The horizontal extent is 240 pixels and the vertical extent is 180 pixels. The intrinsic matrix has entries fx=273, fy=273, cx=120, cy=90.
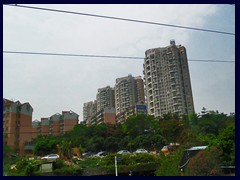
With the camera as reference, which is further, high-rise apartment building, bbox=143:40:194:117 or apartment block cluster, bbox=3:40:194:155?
high-rise apartment building, bbox=143:40:194:117

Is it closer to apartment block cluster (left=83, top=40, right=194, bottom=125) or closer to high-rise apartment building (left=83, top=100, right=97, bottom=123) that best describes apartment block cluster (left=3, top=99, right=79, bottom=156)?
high-rise apartment building (left=83, top=100, right=97, bottom=123)

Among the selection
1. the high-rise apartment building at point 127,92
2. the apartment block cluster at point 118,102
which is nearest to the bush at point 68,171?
the apartment block cluster at point 118,102

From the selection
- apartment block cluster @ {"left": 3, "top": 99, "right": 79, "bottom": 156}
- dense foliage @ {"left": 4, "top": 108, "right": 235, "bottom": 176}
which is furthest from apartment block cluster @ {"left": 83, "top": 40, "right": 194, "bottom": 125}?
apartment block cluster @ {"left": 3, "top": 99, "right": 79, "bottom": 156}

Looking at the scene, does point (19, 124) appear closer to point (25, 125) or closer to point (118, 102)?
point (25, 125)

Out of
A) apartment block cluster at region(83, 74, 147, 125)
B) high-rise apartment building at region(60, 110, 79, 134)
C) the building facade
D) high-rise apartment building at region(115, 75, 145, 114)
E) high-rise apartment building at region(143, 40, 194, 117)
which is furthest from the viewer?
high-rise apartment building at region(115, 75, 145, 114)

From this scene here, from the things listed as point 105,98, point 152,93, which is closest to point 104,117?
point 105,98

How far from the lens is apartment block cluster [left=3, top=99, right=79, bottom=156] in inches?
190

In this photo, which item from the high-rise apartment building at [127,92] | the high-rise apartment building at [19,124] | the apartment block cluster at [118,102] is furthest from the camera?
the high-rise apartment building at [127,92]

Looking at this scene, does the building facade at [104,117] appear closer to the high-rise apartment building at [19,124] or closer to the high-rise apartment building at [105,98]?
the high-rise apartment building at [105,98]

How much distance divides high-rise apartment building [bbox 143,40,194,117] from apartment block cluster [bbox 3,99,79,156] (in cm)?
308

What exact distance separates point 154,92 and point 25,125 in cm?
500

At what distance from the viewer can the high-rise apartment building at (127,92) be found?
9.27 metres

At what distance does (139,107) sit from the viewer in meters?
9.45
